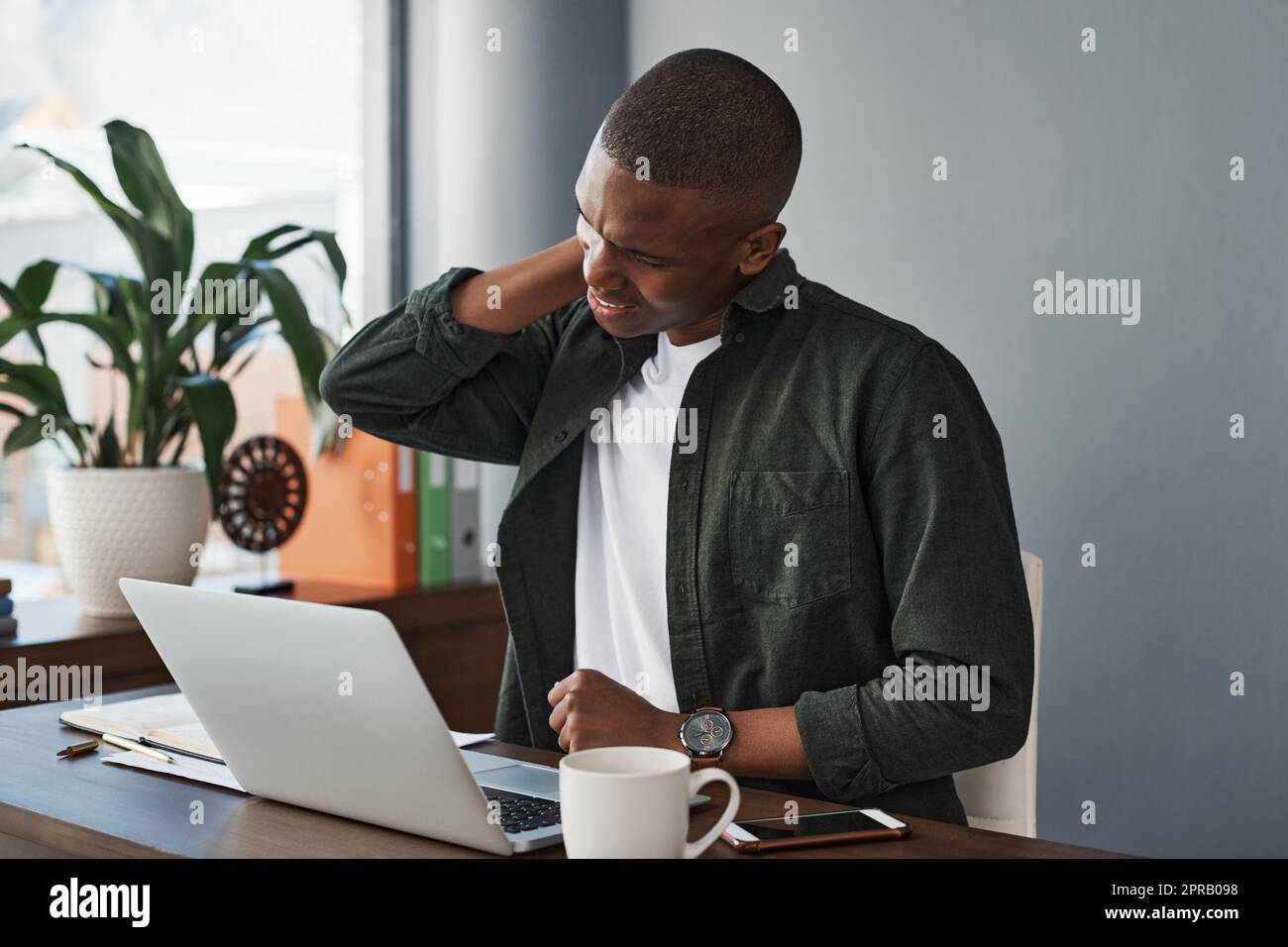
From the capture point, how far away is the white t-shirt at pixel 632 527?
1517 millimetres

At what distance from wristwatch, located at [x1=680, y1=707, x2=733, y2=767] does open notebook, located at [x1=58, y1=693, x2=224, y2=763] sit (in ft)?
1.47

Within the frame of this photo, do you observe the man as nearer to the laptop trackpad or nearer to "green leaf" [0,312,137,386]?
the laptop trackpad

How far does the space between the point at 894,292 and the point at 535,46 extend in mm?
1029

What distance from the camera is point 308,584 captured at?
106 inches

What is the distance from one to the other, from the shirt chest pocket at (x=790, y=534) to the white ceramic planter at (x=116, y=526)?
4.11 ft

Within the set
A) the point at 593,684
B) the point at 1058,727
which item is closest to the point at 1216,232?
the point at 1058,727

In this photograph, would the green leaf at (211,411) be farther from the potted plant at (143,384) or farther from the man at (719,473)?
the man at (719,473)

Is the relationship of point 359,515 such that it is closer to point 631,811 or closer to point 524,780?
point 524,780

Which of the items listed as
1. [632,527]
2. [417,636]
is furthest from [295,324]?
[632,527]

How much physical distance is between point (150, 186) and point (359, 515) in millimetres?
749

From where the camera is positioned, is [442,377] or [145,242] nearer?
[442,377]

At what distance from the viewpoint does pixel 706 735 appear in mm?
1238

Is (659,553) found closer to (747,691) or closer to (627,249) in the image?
(747,691)

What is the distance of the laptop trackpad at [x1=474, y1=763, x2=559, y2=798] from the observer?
1137mm
